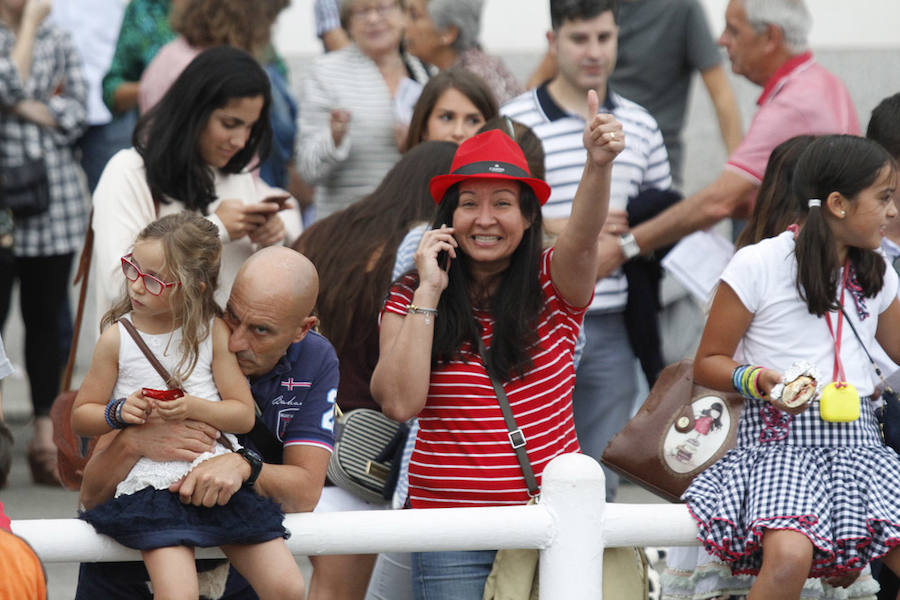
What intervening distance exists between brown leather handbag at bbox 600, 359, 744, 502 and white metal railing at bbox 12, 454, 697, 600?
16.9 inches

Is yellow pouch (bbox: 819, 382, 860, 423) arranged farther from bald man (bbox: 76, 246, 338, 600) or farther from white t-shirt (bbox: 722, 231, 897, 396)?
bald man (bbox: 76, 246, 338, 600)

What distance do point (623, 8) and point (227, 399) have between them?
11.5 ft

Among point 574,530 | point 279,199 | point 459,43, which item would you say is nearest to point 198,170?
point 279,199

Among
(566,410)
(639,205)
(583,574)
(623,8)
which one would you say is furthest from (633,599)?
(623,8)

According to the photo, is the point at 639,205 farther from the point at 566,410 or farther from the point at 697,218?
the point at 566,410

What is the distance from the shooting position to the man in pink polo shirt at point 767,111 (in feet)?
15.8

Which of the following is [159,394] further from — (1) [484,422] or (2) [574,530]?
(2) [574,530]

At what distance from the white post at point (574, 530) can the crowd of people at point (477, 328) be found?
266mm

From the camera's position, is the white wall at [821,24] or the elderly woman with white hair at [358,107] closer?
the elderly woman with white hair at [358,107]

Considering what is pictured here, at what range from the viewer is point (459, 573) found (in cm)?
331

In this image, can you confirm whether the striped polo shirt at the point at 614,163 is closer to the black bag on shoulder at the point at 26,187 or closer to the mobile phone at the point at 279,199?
the mobile phone at the point at 279,199

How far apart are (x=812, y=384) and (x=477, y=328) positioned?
30.9 inches

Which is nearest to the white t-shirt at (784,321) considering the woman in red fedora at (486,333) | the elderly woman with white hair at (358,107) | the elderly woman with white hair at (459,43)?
the woman in red fedora at (486,333)

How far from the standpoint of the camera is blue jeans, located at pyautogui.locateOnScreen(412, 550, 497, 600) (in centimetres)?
331
